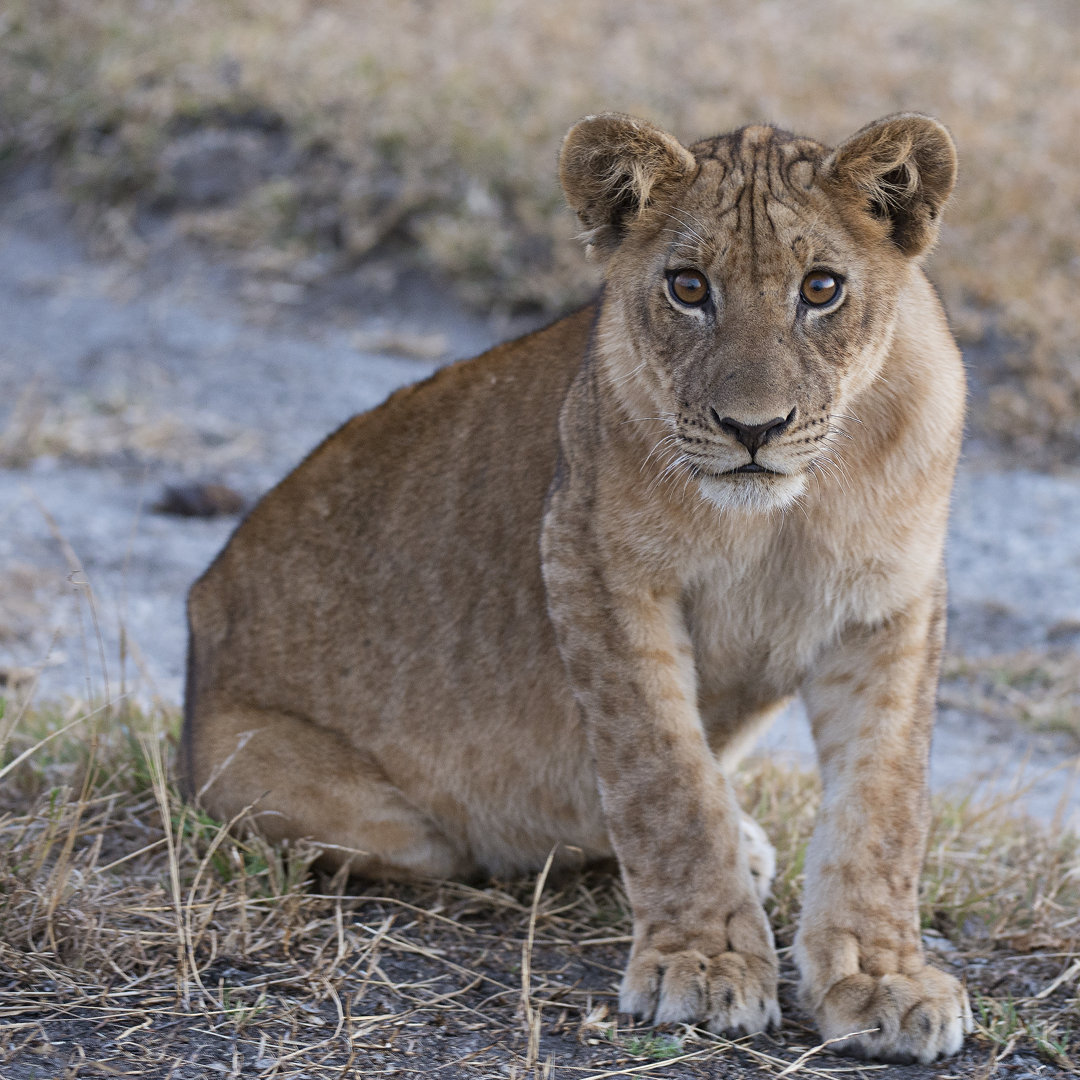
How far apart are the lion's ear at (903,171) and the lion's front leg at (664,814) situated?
84cm

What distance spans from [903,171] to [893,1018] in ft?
5.13

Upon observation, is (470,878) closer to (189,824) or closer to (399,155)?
(189,824)

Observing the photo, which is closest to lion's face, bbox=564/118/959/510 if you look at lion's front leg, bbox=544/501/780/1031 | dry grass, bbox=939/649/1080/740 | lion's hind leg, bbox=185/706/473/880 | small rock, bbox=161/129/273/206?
lion's front leg, bbox=544/501/780/1031

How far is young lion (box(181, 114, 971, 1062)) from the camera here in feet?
8.87

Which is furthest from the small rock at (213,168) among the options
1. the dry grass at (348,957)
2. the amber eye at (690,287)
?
the amber eye at (690,287)

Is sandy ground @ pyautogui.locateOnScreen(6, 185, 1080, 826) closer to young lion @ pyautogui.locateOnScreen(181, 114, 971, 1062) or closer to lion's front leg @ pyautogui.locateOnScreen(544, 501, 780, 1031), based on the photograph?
young lion @ pyautogui.locateOnScreen(181, 114, 971, 1062)

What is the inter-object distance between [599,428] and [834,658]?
66 centimetres

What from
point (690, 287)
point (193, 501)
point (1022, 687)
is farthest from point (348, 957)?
point (193, 501)

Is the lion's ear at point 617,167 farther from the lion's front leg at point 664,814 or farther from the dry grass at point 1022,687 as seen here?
the dry grass at point 1022,687

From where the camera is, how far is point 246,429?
25.5 ft

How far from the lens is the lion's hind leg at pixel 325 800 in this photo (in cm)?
344

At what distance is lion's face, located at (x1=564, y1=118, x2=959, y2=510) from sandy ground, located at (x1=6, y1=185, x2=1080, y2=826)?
1.64 meters

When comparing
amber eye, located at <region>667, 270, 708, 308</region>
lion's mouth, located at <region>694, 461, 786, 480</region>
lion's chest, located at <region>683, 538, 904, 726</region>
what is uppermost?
amber eye, located at <region>667, 270, 708, 308</region>

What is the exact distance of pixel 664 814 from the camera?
2.86 metres
